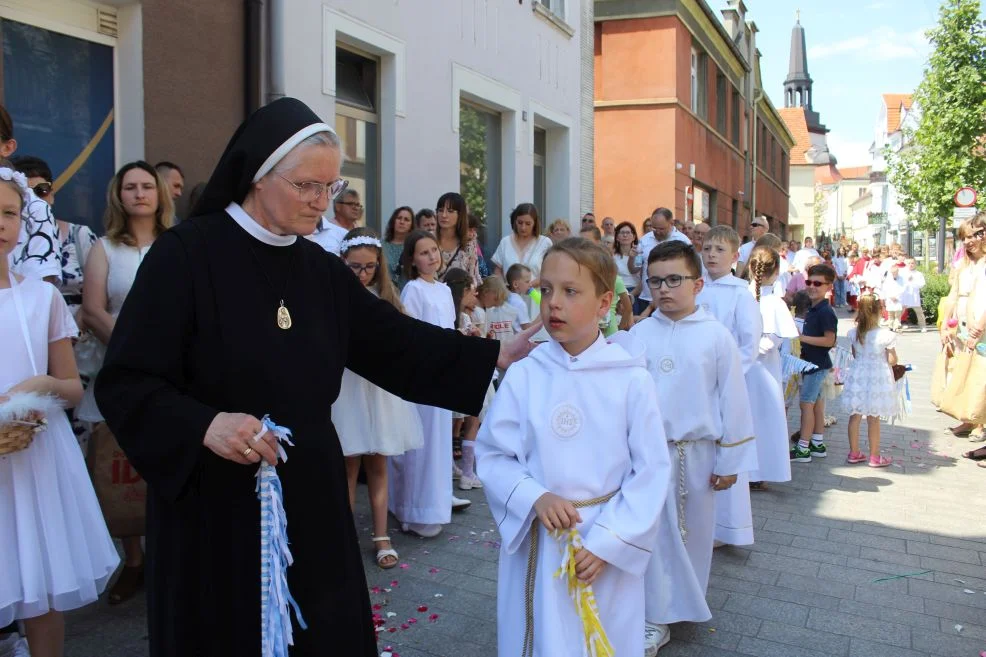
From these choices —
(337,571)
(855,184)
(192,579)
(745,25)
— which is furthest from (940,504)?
(855,184)

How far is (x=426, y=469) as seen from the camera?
5500 mm

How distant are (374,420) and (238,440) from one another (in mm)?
2819

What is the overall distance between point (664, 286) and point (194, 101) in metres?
4.63

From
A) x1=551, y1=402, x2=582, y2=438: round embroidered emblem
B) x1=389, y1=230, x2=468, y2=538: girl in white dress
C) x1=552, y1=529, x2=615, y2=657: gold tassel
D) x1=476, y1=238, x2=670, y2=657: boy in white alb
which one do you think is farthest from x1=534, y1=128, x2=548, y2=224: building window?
x1=552, y1=529, x2=615, y2=657: gold tassel

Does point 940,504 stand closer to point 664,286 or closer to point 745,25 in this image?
point 664,286

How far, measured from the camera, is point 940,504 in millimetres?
6453

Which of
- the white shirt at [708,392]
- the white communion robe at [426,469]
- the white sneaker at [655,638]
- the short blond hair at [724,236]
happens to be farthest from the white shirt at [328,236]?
the white sneaker at [655,638]

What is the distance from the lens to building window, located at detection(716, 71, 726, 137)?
27453 millimetres

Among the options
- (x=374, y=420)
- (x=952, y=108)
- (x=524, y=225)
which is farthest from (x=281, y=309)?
(x=952, y=108)

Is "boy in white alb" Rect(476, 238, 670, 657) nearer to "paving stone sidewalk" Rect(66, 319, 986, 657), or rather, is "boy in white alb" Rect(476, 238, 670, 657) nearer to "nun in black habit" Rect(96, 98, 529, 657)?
"nun in black habit" Rect(96, 98, 529, 657)

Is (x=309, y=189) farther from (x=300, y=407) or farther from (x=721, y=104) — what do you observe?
(x=721, y=104)

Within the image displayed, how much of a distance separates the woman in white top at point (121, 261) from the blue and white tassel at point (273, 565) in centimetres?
240

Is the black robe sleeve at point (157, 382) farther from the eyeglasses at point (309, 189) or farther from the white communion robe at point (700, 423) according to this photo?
the white communion robe at point (700, 423)

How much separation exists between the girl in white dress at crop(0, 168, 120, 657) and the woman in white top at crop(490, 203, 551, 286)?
18.3 feet
